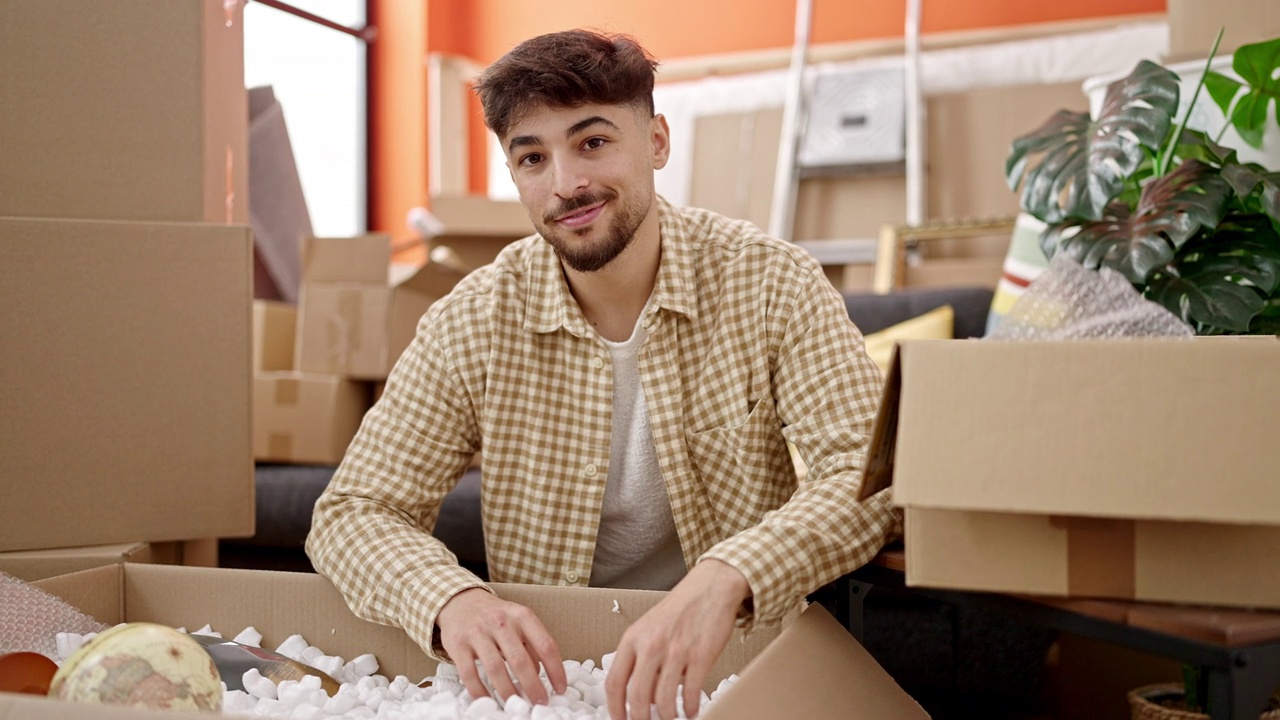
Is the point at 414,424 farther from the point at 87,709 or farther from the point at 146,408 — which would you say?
the point at 87,709

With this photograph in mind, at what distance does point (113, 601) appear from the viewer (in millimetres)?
1287

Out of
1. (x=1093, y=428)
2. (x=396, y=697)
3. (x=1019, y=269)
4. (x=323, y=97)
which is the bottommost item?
(x=396, y=697)

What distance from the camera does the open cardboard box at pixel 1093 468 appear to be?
787mm

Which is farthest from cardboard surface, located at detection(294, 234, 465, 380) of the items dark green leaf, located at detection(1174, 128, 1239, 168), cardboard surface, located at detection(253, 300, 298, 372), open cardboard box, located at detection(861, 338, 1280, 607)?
open cardboard box, located at detection(861, 338, 1280, 607)

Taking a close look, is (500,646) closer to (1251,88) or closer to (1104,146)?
(1104,146)

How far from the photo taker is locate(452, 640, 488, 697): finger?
1071mm

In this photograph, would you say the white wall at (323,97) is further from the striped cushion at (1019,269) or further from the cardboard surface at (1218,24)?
the cardboard surface at (1218,24)

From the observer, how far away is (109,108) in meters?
1.45

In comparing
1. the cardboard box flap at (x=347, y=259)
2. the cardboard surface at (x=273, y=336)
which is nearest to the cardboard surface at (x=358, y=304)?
the cardboard box flap at (x=347, y=259)

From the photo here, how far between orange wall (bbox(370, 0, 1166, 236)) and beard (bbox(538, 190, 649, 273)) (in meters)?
2.65

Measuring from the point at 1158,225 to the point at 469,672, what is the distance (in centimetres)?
109

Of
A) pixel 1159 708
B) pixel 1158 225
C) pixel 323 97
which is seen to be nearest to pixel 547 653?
pixel 1159 708

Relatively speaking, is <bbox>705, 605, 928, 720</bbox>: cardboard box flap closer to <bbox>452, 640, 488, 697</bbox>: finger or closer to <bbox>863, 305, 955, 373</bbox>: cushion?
<bbox>452, 640, 488, 697</bbox>: finger

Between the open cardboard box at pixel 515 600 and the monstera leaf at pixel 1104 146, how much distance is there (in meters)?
0.84
